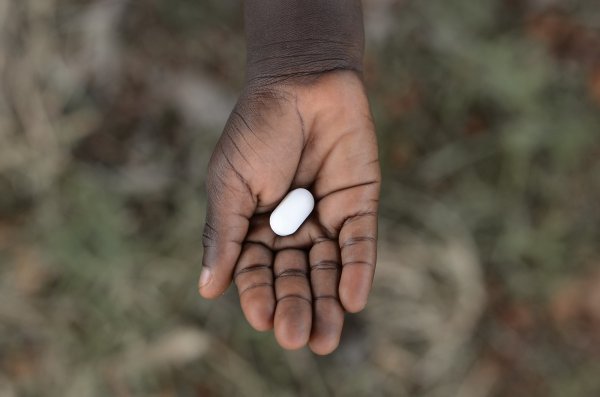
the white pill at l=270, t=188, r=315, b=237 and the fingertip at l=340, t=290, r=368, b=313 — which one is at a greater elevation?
the white pill at l=270, t=188, r=315, b=237

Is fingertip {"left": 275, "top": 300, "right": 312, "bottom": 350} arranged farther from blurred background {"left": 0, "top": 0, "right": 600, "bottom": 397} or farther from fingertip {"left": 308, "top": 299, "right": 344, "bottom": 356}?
blurred background {"left": 0, "top": 0, "right": 600, "bottom": 397}

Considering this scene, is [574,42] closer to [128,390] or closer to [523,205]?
[523,205]

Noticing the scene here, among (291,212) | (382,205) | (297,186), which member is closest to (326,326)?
(291,212)

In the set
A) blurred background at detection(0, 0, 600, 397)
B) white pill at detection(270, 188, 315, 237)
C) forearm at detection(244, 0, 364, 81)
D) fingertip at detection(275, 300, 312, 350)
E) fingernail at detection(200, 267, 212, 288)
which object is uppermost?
forearm at detection(244, 0, 364, 81)

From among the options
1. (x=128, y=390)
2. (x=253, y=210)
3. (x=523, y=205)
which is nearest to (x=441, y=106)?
(x=523, y=205)

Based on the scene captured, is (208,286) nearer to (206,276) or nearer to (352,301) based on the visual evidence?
(206,276)

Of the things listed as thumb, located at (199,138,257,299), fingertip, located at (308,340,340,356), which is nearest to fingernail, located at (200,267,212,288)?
thumb, located at (199,138,257,299)
